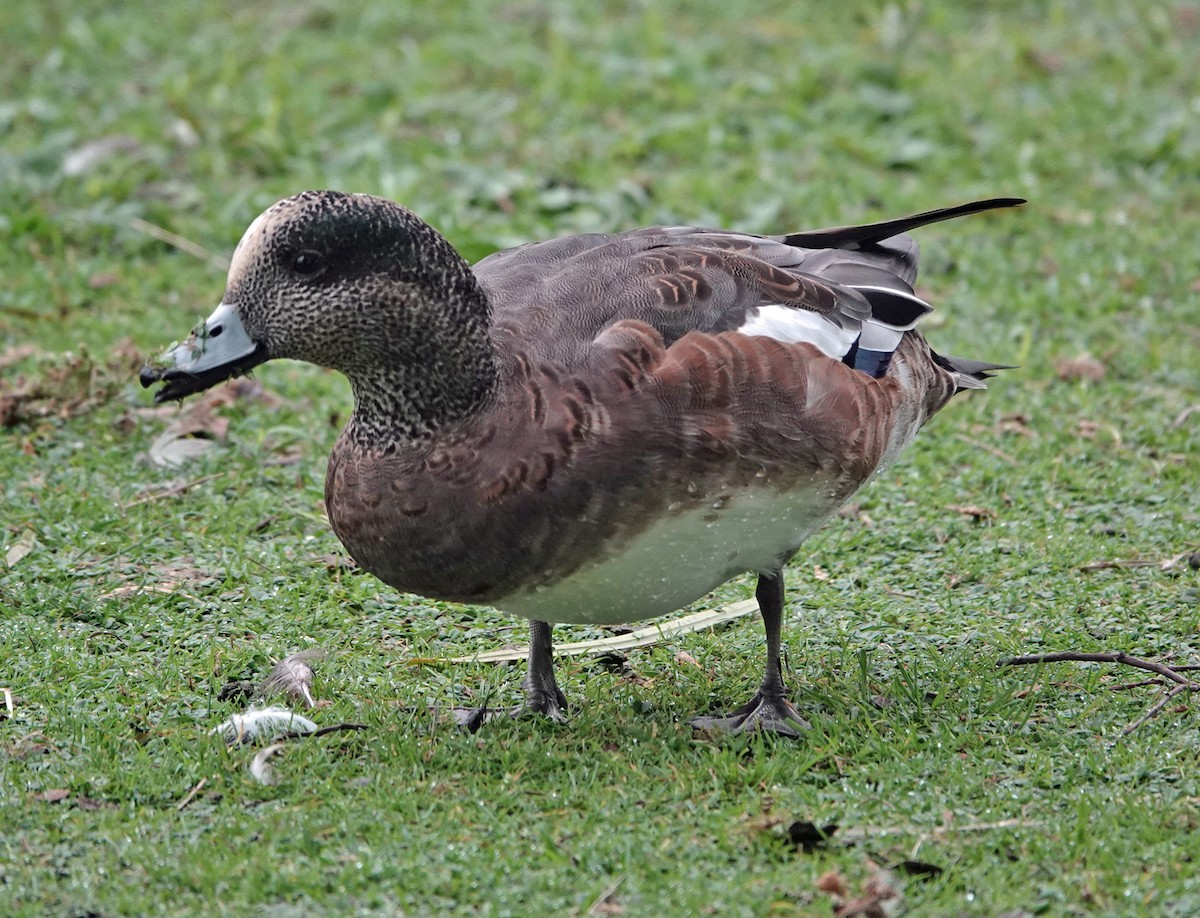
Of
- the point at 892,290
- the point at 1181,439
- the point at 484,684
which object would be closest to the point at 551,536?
the point at 484,684

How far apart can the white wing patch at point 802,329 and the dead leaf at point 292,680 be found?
4.29ft

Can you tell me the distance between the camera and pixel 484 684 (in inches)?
149

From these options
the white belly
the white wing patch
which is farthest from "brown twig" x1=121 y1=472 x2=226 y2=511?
the white wing patch

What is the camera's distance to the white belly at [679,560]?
3.18 meters

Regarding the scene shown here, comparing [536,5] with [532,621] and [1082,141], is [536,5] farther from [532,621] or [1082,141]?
[532,621]

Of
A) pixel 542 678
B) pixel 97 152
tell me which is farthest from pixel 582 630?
pixel 97 152

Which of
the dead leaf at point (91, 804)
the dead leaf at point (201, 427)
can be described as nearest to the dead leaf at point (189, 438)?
the dead leaf at point (201, 427)

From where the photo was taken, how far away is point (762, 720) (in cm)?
347

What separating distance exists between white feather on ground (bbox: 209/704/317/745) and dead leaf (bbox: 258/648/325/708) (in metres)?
0.12

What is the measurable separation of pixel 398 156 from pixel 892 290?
3.82m

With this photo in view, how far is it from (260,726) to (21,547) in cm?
127

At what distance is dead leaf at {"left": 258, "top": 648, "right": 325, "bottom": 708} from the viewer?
11.7ft

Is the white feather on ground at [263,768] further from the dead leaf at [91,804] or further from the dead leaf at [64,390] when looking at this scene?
the dead leaf at [64,390]

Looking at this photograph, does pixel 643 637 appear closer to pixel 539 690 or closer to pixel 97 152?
pixel 539 690
